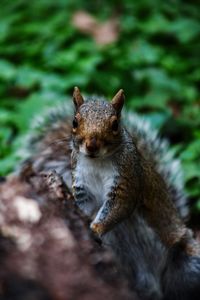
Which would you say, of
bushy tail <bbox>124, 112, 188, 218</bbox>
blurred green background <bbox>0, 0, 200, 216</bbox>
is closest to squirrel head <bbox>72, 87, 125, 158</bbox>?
bushy tail <bbox>124, 112, 188, 218</bbox>

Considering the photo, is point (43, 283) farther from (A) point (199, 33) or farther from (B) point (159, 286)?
(A) point (199, 33)

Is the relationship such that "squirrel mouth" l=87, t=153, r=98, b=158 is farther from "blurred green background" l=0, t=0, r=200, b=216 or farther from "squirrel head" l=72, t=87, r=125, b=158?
"blurred green background" l=0, t=0, r=200, b=216

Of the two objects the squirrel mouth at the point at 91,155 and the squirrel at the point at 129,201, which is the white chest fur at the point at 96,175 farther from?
the squirrel mouth at the point at 91,155

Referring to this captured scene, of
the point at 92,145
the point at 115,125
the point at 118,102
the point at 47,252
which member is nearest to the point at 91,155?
the point at 92,145

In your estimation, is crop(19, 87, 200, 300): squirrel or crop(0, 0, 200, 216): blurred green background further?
crop(0, 0, 200, 216): blurred green background

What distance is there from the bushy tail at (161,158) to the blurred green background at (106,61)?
485 millimetres

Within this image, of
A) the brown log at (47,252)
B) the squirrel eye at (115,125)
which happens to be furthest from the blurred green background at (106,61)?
the brown log at (47,252)

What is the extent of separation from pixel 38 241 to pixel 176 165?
2006 millimetres

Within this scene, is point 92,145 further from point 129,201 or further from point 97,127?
point 129,201

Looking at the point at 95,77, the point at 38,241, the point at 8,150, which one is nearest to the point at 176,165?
the point at 8,150

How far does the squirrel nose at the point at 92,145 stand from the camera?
3328 millimetres

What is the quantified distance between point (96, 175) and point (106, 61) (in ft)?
13.2

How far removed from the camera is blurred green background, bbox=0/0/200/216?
610cm

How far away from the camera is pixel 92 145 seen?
3330 millimetres
